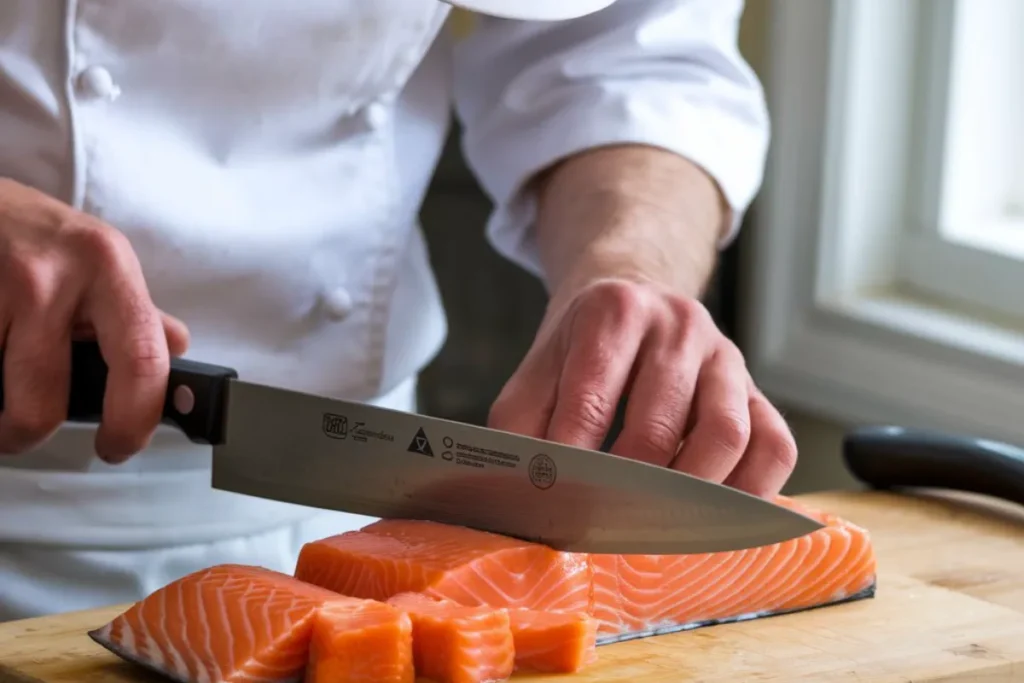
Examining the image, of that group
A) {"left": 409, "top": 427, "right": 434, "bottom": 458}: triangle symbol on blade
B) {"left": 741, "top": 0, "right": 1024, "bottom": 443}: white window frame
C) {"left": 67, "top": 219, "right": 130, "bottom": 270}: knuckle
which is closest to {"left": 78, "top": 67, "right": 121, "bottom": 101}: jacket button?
{"left": 67, "top": 219, "right": 130, "bottom": 270}: knuckle

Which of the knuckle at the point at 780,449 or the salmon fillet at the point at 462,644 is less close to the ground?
the knuckle at the point at 780,449

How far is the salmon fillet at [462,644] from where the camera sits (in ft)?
3.99

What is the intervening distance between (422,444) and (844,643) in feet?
1.35

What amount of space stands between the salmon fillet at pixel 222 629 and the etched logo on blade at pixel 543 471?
200 millimetres

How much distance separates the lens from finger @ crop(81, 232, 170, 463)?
1331mm

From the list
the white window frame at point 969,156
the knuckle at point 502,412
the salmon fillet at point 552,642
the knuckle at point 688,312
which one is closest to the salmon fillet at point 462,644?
the salmon fillet at point 552,642

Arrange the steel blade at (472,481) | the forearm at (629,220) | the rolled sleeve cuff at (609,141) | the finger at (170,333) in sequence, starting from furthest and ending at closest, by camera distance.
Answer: the rolled sleeve cuff at (609,141) → the forearm at (629,220) → the finger at (170,333) → the steel blade at (472,481)

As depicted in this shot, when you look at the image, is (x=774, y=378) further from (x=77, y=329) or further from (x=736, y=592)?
(x=77, y=329)

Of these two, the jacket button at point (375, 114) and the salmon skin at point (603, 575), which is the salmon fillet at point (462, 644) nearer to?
the salmon skin at point (603, 575)

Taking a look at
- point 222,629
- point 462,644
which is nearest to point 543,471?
point 462,644

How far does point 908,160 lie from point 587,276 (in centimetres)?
124

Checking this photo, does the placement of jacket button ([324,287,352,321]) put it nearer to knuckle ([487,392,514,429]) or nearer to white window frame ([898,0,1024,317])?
knuckle ([487,392,514,429])

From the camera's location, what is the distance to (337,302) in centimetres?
166

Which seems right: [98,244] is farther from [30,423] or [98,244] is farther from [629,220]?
[629,220]
